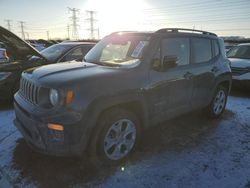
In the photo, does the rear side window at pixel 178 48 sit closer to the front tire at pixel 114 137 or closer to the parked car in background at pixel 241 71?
the front tire at pixel 114 137

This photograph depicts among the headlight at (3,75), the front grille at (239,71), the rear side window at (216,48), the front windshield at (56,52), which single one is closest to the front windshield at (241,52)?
the front grille at (239,71)

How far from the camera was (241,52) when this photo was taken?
8492mm

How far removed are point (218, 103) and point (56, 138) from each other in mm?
3746

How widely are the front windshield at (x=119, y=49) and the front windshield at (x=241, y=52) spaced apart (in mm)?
5871

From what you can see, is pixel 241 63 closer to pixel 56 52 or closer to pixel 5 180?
pixel 56 52

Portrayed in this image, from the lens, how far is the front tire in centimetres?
289

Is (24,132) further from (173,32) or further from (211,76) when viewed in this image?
(211,76)

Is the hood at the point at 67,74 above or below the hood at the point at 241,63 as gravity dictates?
above

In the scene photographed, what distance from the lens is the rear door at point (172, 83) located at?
11.1 ft

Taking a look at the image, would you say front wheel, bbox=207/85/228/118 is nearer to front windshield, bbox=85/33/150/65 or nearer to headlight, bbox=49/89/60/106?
front windshield, bbox=85/33/150/65

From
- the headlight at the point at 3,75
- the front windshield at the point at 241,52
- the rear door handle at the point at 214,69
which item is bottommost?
the headlight at the point at 3,75

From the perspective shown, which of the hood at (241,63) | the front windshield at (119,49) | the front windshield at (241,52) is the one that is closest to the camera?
the front windshield at (119,49)

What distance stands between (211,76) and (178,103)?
1142 mm

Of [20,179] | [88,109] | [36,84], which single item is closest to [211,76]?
[88,109]
